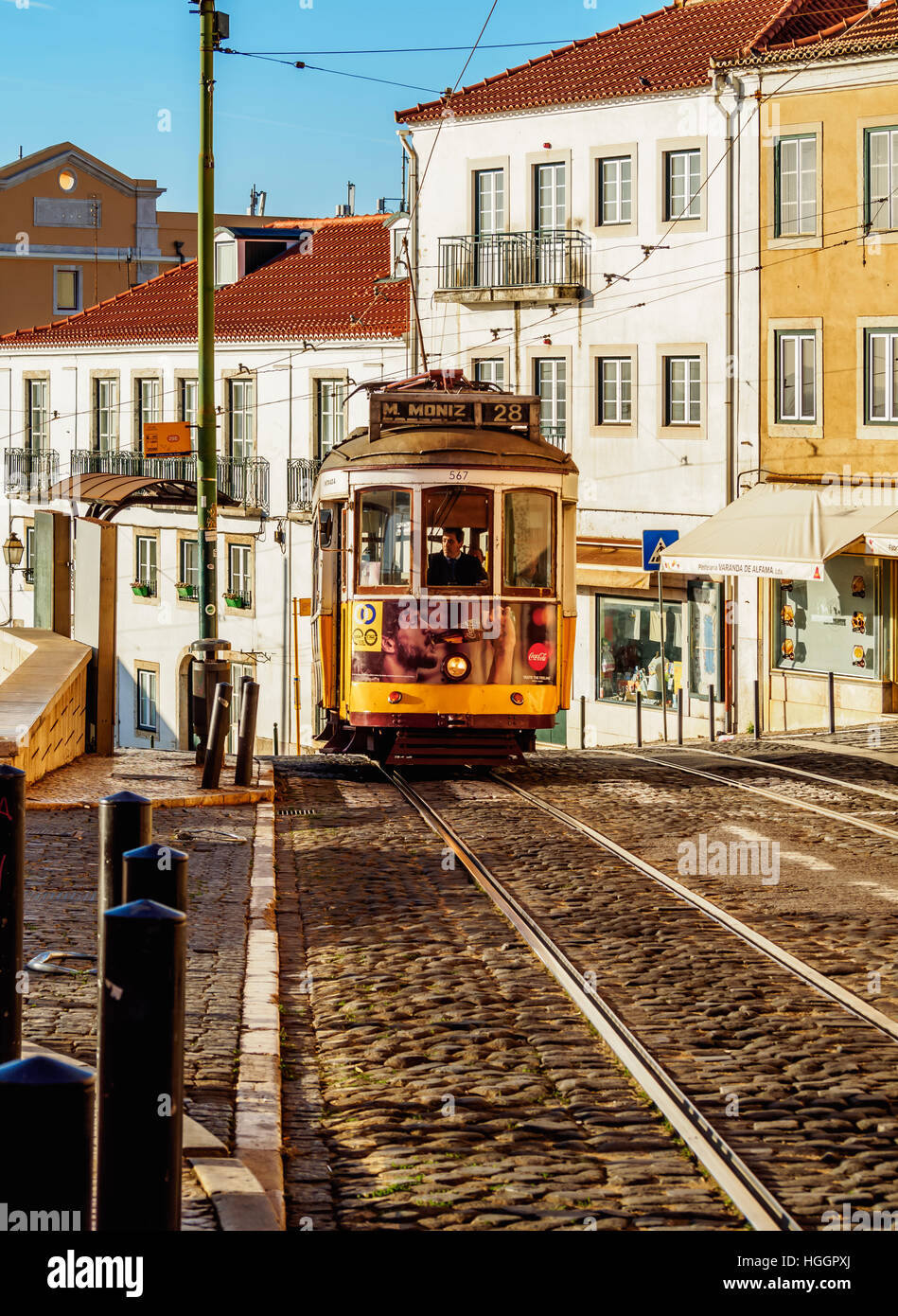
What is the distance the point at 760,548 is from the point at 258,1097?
70.1ft

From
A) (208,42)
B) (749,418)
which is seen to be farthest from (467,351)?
(208,42)

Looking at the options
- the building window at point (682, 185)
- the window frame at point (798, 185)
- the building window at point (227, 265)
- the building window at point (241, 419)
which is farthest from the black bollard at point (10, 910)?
the building window at point (227, 265)

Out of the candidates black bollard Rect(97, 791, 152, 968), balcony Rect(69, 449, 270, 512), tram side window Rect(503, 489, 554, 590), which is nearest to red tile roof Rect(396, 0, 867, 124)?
balcony Rect(69, 449, 270, 512)

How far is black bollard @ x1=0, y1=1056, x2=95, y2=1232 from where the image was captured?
3703 mm

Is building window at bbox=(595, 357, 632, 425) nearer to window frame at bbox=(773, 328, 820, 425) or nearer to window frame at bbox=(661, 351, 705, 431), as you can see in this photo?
window frame at bbox=(661, 351, 705, 431)

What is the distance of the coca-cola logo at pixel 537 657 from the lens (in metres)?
17.4

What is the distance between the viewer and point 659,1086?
6871 mm

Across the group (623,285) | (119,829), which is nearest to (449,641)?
(119,829)

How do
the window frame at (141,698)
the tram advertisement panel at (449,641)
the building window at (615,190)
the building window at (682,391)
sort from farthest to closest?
the window frame at (141,698)
the building window at (615,190)
the building window at (682,391)
the tram advertisement panel at (449,641)

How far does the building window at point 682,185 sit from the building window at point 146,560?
16.5m

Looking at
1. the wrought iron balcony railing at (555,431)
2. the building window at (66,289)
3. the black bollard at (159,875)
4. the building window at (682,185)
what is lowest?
the black bollard at (159,875)

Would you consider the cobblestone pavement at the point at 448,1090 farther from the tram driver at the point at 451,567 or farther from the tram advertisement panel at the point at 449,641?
the tram driver at the point at 451,567

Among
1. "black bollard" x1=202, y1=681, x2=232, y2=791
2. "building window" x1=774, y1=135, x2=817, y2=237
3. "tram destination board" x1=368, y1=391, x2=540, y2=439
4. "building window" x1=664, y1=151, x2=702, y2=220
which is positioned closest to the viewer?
"black bollard" x1=202, y1=681, x2=232, y2=791

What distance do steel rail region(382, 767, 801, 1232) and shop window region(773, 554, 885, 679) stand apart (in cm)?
1792
